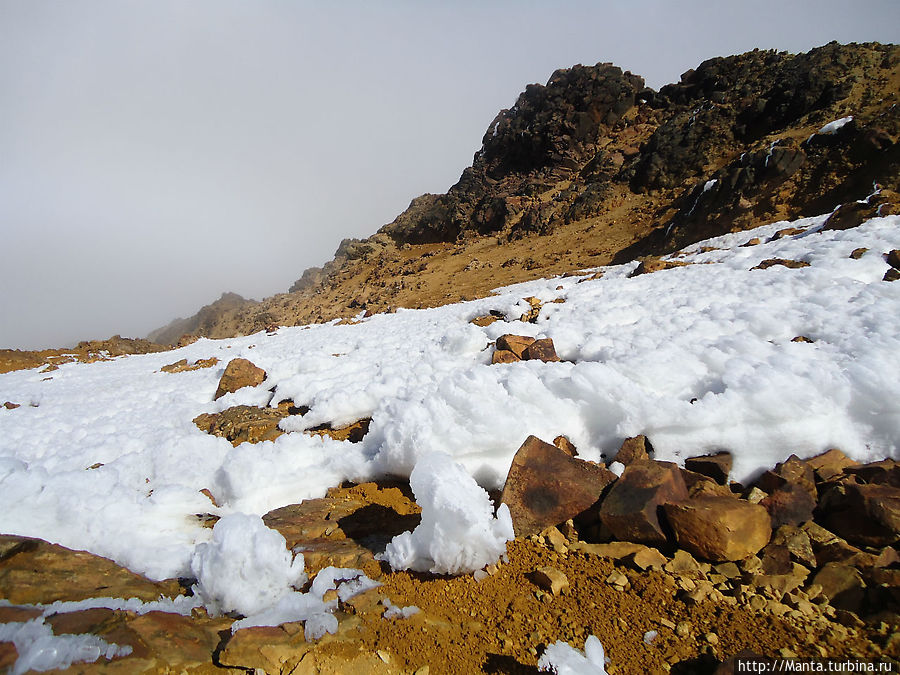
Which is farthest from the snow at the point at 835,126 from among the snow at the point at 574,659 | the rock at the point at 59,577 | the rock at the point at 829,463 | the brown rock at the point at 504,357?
the rock at the point at 59,577

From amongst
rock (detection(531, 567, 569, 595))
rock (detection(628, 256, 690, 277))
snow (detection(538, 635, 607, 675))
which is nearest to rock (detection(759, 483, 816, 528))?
rock (detection(531, 567, 569, 595))

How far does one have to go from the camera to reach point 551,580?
278 centimetres

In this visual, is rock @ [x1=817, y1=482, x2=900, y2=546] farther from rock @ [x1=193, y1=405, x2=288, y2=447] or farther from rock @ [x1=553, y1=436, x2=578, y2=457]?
rock @ [x1=193, y1=405, x2=288, y2=447]

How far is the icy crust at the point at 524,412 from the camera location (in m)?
3.76

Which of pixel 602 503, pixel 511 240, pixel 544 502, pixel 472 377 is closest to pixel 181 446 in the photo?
pixel 472 377

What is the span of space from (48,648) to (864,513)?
5.10 m

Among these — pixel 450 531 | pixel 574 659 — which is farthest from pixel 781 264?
pixel 574 659

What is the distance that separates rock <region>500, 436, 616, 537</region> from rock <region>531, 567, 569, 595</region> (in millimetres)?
494

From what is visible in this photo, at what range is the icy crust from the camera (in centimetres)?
376

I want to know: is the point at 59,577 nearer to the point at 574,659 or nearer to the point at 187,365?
the point at 574,659

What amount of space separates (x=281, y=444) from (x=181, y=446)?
141 cm

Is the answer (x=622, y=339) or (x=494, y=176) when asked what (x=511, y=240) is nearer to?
(x=494, y=176)

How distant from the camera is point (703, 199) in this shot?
Result: 21562mm

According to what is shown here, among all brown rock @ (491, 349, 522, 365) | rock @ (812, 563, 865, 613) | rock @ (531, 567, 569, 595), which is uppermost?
brown rock @ (491, 349, 522, 365)
